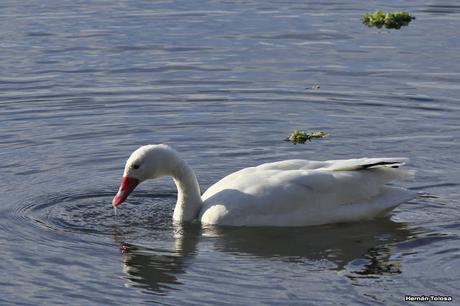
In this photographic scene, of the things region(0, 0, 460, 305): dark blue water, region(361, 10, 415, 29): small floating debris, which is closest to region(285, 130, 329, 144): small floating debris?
region(0, 0, 460, 305): dark blue water

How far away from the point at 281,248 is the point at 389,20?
9704mm

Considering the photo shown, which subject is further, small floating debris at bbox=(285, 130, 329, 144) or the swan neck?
small floating debris at bbox=(285, 130, 329, 144)

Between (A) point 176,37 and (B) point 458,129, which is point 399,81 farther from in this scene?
(A) point 176,37

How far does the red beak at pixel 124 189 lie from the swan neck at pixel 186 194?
0.45 m

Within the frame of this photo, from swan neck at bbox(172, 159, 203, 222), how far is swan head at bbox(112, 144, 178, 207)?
0.11 m

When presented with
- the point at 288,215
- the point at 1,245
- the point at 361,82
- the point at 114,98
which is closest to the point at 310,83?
the point at 361,82

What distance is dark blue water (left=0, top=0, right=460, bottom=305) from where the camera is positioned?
11.6m

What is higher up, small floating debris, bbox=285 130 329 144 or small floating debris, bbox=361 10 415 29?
small floating debris, bbox=361 10 415 29

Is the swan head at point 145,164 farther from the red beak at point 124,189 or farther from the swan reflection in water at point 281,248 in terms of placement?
the swan reflection in water at point 281,248

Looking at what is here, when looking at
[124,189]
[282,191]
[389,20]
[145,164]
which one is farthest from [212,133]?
[389,20]

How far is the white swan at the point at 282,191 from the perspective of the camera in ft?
43.1

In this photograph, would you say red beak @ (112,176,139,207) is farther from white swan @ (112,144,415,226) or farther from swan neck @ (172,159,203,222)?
swan neck @ (172,159,203,222)

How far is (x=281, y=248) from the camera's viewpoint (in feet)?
41.3

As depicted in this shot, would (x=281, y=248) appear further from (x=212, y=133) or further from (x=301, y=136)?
(x=212, y=133)
